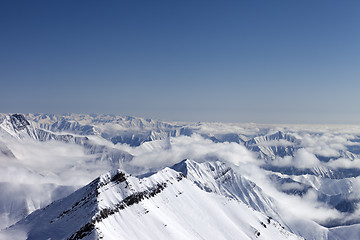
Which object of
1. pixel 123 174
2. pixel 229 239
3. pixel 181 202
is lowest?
pixel 229 239

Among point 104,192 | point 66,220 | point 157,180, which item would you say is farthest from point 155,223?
point 157,180

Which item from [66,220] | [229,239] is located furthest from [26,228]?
[229,239]

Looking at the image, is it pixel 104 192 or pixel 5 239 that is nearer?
pixel 5 239

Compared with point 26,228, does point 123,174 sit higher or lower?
higher

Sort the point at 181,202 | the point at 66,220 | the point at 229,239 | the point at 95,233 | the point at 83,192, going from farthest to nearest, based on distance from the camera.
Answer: the point at 181,202 → the point at 229,239 → the point at 83,192 → the point at 66,220 → the point at 95,233

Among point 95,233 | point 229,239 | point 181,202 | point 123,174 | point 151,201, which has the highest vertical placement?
point 123,174

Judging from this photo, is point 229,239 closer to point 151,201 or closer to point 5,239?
point 151,201

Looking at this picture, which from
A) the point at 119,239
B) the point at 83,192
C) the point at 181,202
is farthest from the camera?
the point at 181,202

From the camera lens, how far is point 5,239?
4835 inches

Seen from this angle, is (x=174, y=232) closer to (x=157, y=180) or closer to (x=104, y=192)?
(x=104, y=192)

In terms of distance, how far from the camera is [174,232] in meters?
143

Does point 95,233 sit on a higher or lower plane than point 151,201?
higher

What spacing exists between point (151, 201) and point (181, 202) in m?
36.2

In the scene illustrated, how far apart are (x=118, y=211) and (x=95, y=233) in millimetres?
30560
